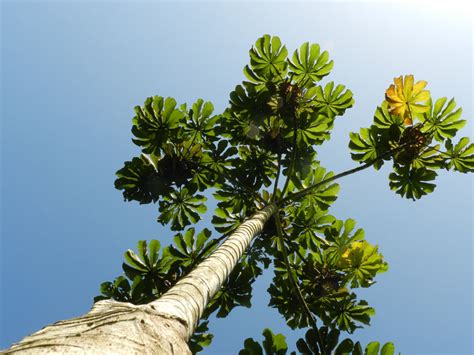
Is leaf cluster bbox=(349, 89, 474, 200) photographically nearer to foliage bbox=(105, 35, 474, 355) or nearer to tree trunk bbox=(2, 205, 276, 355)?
foliage bbox=(105, 35, 474, 355)

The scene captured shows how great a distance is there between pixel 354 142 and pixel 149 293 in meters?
4.22

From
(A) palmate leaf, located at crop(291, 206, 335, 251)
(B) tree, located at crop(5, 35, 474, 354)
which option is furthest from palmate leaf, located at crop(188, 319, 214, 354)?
(A) palmate leaf, located at crop(291, 206, 335, 251)

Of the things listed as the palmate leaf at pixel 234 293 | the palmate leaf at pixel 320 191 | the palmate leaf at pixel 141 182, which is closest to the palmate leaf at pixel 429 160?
A: the palmate leaf at pixel 320 191

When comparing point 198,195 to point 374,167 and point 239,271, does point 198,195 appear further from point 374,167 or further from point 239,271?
point 374,167

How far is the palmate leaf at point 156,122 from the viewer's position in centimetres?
588

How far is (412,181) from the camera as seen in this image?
6156 millimetres

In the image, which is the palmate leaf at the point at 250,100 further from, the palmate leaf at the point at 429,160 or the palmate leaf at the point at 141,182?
the palmate leaf at the point at 429,160

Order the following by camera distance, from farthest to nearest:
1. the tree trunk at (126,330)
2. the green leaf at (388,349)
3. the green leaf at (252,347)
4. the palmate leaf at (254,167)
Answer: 1. the palmate leaf at (254,167)
2. the green leaf at (252,347)
3. the green leaf at (388,349)
4. the tree trunk at (126,330)

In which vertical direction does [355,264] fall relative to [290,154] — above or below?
below

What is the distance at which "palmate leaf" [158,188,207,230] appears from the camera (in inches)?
264

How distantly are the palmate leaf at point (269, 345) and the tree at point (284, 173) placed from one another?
0.02 m

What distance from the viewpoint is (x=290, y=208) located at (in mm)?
6641

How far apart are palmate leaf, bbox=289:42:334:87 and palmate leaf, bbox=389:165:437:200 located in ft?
6.85

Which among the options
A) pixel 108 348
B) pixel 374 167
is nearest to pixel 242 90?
pixel 374 167
